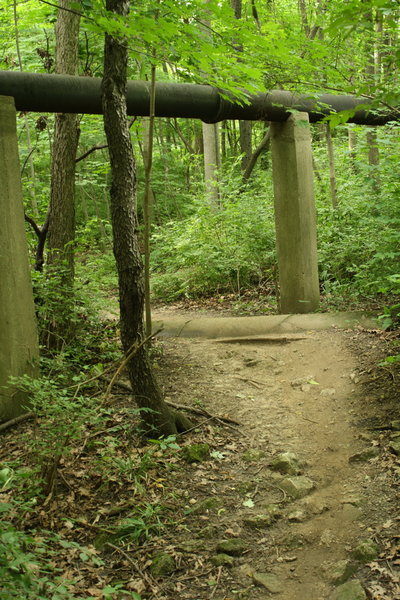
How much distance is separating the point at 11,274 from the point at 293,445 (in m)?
3.41

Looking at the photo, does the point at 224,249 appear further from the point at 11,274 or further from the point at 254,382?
the point at 11,274

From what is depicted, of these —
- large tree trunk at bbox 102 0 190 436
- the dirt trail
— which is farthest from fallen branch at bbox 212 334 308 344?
large tree trunk at bbox 102 0 190 436

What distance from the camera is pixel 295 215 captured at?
855cm

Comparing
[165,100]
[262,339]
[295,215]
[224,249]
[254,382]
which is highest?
[165,100]

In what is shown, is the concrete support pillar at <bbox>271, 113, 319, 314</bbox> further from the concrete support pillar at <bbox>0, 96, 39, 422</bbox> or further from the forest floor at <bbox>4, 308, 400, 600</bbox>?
the concrete support pillar at <bbox>0, 96, 39, 422</bbox>

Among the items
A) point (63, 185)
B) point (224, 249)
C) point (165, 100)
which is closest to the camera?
point (165, 100)

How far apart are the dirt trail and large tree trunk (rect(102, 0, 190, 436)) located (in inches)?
32.7

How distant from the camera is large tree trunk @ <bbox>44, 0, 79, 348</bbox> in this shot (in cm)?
697

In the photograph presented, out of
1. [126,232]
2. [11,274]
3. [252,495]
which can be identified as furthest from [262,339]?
[11,274]

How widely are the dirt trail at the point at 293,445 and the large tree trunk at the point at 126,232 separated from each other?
83cm

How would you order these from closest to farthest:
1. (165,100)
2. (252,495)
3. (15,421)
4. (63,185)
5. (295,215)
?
(252,495), (15,421), (165,100), (63,185), (295,215)

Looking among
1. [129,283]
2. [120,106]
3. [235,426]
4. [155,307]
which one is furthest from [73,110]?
[155,307]

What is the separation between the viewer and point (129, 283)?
4738mm

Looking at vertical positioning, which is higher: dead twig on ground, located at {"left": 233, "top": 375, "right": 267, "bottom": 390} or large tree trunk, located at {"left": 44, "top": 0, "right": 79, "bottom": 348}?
large tree trunk, located at {"left": 44, "top": 0, "right": 79, "bottom": 348}
